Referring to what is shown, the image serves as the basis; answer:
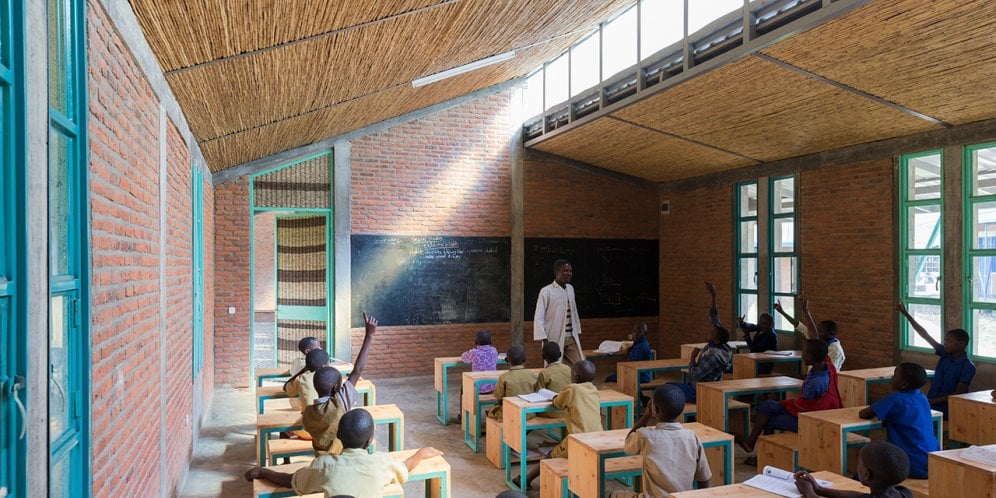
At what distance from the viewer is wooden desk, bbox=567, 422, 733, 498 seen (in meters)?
4.06

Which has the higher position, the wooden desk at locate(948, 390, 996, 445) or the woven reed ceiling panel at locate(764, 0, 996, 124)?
the woven reed ceiling panel at locate(764, 0, 996, 124)

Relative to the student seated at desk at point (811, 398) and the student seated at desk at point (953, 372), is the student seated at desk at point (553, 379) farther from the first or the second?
the student seated at desk at point (953, 372)

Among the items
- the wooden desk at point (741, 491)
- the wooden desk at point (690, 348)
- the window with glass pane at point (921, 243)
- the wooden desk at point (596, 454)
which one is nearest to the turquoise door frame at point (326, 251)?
the wooden desk at point (690, 348)

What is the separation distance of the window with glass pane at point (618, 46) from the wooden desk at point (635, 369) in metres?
3.65

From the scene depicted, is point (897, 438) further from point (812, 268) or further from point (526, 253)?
point (526, 253)

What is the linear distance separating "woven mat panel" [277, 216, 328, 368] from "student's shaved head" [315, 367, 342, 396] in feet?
19.5

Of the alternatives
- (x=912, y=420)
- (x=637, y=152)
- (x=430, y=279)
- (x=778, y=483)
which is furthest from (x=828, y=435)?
(x=430, y=279)

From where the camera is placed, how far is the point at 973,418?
17.3ft

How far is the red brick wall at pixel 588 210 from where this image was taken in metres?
11.0

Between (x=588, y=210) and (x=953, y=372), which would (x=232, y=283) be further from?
(x=953, y=372)

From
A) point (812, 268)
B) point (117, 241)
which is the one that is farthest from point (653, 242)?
point (117, 241)

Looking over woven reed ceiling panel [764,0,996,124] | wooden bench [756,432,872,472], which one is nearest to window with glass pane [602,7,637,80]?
woven reed ceiling panel [764,0,996,124]

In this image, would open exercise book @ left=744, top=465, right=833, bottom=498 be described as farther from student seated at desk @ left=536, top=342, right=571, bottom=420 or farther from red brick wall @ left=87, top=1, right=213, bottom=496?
red brick wall @ left=87, top=1, right=213, bottom=496

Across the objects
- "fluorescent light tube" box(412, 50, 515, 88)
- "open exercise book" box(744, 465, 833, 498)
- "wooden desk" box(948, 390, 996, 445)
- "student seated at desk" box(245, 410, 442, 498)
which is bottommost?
"wooden desk" box(948, 390, 996, 445)
